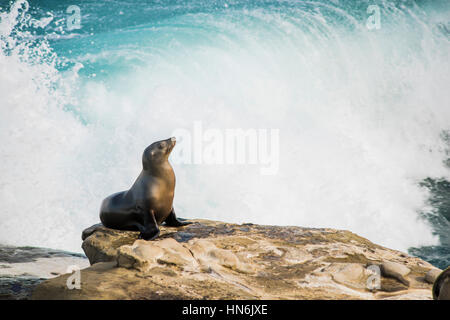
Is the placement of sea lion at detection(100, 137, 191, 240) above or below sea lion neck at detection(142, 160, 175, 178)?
below

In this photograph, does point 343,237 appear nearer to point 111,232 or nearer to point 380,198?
point 111,232

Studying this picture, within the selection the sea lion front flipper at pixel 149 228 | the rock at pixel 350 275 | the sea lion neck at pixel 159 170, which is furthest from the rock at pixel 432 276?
the sea lion neck at pixel 159 170

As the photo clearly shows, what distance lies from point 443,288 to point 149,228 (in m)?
2.40

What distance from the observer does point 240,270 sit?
263 centimetres

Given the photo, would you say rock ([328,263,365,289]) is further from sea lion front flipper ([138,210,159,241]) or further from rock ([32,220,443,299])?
sea lion front flipper ([138,210,159,241])

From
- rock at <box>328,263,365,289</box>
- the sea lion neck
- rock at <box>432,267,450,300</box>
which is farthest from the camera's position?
the sea lion neck

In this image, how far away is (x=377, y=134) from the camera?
380 inches

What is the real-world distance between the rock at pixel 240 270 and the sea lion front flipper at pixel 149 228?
0.08 m

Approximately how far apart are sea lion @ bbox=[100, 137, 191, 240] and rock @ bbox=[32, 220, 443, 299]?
0.21 metres

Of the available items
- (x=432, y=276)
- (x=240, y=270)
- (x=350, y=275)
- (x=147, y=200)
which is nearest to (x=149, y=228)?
(x=147, y=200)

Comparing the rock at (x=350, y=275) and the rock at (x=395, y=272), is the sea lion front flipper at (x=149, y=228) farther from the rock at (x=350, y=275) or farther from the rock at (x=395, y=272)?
the rock at (x=395, y=272)

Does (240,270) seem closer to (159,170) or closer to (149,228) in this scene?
(149,228)

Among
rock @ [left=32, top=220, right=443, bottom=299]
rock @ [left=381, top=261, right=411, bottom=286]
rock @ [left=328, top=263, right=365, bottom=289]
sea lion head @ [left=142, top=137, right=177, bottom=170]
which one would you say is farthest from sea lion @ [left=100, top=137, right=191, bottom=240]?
rock @ [left=381, top=261, right=411, bottom=286]

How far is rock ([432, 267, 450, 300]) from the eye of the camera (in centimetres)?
204
